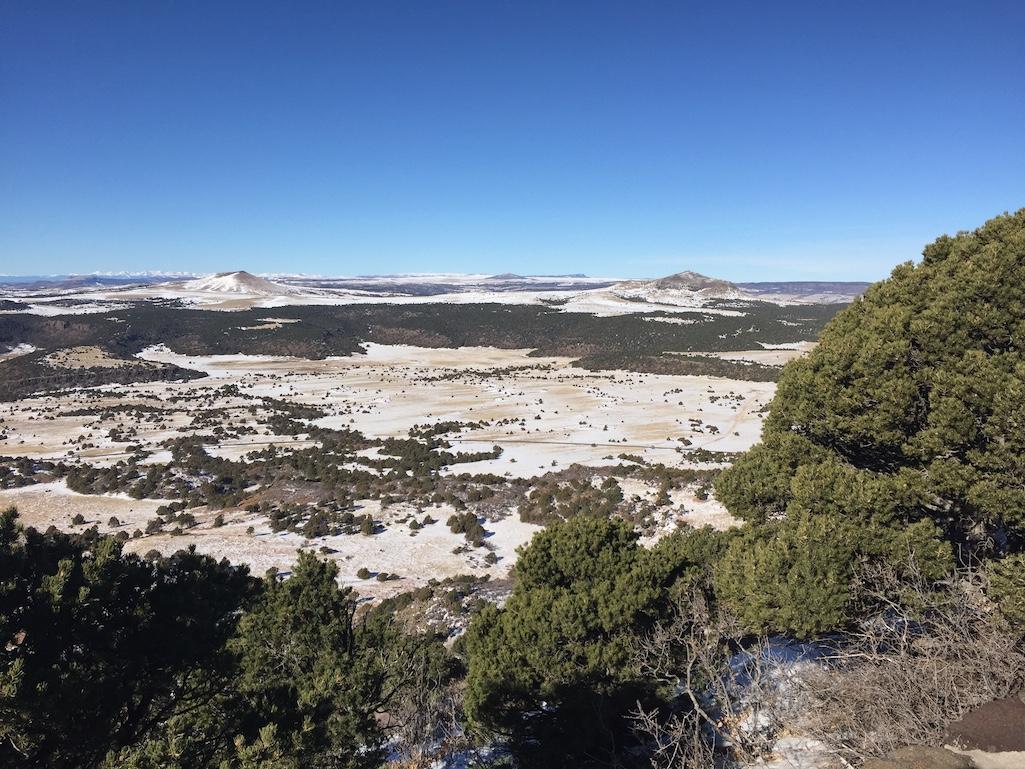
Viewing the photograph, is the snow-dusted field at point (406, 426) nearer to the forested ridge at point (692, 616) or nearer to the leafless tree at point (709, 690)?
the forested ridge at point (692, 616)

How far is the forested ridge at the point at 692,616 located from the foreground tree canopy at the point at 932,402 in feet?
0.11

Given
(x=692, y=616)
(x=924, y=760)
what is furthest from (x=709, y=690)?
(x=924, y=760)

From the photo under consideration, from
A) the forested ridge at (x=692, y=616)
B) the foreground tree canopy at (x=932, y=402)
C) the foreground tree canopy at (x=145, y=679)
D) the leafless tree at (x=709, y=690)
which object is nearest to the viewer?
the foreground tree canopy at (x=145, y=679)

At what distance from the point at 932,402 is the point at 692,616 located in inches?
205

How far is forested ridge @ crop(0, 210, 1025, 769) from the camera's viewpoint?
600 centimetres

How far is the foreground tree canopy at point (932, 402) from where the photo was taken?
334 inches

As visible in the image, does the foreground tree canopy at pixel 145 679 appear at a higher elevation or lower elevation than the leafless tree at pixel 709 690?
higher

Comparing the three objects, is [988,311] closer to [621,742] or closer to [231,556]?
[621,742]

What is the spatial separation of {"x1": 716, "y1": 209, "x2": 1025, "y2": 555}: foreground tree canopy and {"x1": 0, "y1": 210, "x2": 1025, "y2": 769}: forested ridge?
1.4 inches

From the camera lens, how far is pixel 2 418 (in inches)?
1989

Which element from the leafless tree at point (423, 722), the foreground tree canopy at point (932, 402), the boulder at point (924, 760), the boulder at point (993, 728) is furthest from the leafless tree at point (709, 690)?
the leafless tree at point (423, 722)

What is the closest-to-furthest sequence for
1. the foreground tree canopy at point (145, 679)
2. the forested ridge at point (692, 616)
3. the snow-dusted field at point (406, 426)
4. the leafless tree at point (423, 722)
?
the foreground tree canopy at point (145, 679), the forested ridge at point (692, 616), the leafless tree at point (423, 722), the snow-dusted field at point (406, 426)

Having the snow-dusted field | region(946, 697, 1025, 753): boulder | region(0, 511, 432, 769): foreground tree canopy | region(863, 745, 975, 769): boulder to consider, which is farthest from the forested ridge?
the snow-dusted field

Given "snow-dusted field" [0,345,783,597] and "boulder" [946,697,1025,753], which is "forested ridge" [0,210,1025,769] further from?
"snow-dusted field" [0,345,783,597]
